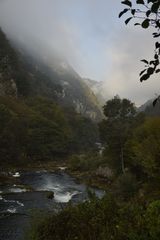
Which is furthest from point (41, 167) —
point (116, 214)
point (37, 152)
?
point (116, 214)

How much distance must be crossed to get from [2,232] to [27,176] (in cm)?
4234

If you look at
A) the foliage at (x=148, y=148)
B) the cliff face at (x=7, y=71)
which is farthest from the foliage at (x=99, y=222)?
the cliff face at (x=7, y=71)

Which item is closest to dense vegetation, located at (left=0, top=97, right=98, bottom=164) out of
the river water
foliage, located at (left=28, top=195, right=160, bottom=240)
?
the river water

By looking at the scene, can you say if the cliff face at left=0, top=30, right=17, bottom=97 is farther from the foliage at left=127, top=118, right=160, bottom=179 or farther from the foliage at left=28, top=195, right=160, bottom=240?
the foliage at left=28, top=195, right=160, bottom=240

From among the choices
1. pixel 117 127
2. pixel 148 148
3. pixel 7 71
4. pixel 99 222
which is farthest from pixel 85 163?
pixel 7 71

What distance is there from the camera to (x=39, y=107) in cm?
14738

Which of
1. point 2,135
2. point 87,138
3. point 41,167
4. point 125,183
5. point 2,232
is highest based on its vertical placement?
point 87,138

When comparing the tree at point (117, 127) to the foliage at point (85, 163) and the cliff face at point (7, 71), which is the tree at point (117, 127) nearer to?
the foliage at point (85, 163)

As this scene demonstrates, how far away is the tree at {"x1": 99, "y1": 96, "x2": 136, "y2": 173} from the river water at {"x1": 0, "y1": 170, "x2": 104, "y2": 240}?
8.46 m

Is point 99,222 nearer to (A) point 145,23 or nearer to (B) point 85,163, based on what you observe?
(A) point 145,23

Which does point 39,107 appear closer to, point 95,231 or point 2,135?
point 2,135

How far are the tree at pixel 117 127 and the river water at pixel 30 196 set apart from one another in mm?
8457

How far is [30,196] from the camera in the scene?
184ft

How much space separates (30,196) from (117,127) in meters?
24.9
